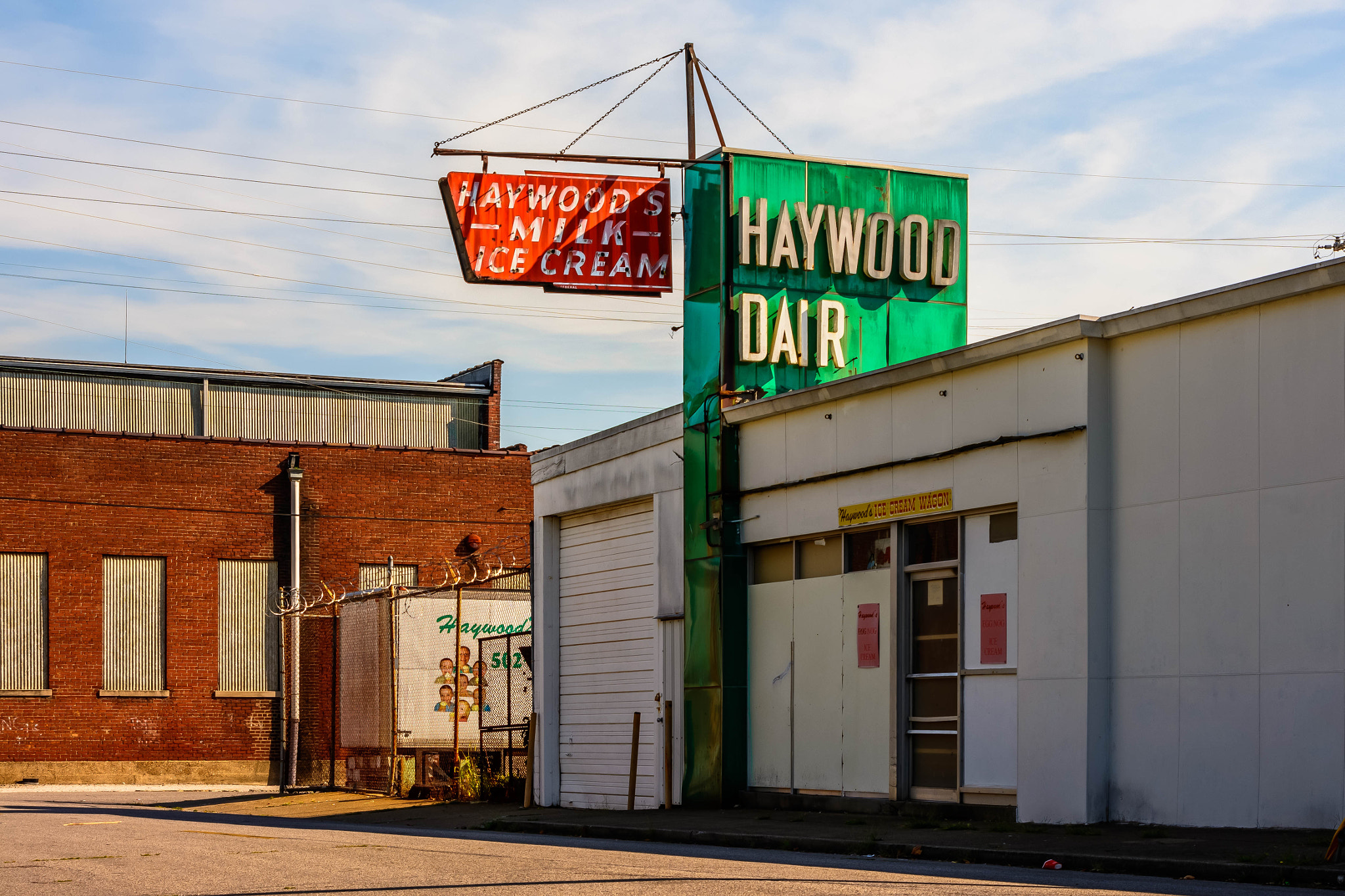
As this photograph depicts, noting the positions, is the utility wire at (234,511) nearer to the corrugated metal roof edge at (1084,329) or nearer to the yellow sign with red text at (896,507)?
the corrugated metal roof edge at (1084,329)

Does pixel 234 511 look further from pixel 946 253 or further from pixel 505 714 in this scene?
pixel 946 253

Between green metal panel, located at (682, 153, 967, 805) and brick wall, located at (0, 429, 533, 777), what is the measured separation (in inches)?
707

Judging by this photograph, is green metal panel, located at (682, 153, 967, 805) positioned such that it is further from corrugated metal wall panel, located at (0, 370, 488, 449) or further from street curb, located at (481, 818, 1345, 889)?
corrugated metal wall panel, located at (0, 370, 488, 449)

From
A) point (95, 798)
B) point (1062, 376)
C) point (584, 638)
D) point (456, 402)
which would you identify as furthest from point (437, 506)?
point (1062, 376)

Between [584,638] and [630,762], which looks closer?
[630,762]

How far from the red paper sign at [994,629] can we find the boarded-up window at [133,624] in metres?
23.2

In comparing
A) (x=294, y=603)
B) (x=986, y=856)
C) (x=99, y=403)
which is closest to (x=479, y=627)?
(x=294, y=603)

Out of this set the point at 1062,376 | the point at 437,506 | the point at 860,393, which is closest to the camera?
the point at 1062,376

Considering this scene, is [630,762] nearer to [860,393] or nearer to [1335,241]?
[860,393]

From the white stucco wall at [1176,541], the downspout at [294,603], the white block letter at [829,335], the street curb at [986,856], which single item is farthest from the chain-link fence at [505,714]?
the white stucco wall at [1176,541]

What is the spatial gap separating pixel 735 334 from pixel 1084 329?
19.4 ft

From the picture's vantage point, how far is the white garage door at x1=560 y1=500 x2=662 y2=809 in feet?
66.5

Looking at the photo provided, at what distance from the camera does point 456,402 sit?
45219 mm

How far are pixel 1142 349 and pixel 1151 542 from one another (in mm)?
1674
